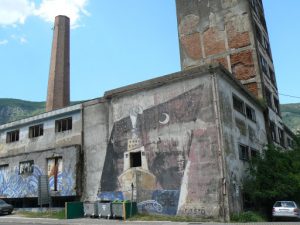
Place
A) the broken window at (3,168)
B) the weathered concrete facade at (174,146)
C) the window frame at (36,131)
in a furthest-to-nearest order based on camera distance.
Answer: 1. the broken window at (3,168)
2. the window frame at (36,131)
3. the weathered concrete facade at (174,146)

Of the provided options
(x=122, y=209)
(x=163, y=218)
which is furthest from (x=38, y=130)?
(x=163, y=218)

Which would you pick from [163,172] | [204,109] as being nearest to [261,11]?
[204,109]

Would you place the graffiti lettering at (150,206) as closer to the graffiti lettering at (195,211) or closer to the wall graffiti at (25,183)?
the graffiti lettering at (195,211)

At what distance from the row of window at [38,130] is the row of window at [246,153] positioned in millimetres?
13045

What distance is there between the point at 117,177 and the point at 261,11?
26091 millimetres

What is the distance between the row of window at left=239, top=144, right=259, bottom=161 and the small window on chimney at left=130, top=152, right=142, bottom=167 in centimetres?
652

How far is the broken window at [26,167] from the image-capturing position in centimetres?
2788

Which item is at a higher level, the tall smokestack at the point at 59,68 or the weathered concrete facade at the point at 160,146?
the tall smokestack at the point at 59,68

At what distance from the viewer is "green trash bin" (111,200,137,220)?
2016 cm

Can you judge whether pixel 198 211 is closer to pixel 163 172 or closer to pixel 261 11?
pixel 163 172

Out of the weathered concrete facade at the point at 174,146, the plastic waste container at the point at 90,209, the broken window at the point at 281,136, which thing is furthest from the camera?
the broken window at the point at 281,136

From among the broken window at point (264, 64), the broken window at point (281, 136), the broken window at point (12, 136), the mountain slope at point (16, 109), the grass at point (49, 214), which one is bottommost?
the grass at point (49, 214)

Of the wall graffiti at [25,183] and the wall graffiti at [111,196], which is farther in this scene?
the wall graffiti at [25,183]

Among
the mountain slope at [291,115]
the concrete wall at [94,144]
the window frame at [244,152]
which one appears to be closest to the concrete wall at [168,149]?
the concrete wall at [94,144]
